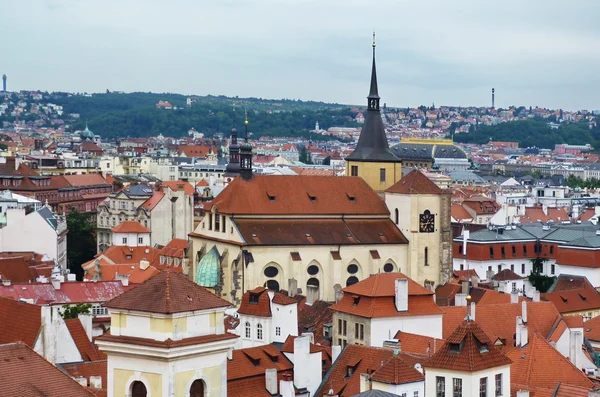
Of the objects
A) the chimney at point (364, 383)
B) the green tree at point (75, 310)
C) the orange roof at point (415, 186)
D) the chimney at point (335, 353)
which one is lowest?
the green tree at point (75, 310)

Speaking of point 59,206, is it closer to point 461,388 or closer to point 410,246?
point 410,246

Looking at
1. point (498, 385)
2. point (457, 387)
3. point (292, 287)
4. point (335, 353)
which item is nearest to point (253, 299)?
point (335, 353)

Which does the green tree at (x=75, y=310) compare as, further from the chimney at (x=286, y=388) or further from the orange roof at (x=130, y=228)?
the orange roof at (x=130, y=228)

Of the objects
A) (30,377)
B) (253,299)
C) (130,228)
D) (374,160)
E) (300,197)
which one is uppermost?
(374,160)

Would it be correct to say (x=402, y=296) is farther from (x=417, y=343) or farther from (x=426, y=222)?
(x=426, y=222)

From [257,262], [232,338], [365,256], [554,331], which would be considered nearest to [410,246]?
[365,256]

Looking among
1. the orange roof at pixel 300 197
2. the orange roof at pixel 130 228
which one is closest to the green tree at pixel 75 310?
the orange roof at pixel 300 197

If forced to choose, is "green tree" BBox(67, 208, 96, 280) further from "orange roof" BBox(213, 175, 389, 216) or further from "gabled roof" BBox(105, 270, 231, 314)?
"gabled roof" BBox(105, 270, 231, 314)
